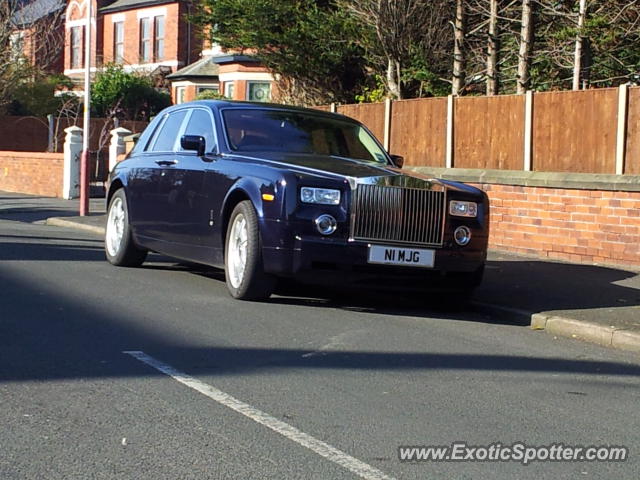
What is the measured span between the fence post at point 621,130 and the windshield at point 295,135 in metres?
3.88

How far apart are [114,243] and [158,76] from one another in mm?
34839

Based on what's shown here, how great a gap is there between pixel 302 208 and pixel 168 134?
10.6 ft

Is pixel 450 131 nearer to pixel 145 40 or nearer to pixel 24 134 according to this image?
pixel 24 134

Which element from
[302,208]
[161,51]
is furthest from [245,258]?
[161,51]

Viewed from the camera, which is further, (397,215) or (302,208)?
(397,215)

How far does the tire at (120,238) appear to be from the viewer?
1162 centimetres

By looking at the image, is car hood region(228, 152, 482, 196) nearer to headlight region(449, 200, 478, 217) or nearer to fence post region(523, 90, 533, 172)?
headlight region(449, 200, 478, 217)

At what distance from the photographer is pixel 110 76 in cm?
4306

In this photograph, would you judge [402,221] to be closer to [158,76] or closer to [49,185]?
[49,185]

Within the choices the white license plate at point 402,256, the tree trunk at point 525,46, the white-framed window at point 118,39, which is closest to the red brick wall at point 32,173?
the tree trunk at point 525,46

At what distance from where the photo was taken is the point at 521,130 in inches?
594

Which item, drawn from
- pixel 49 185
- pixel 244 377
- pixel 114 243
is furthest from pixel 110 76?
pixel 244 377

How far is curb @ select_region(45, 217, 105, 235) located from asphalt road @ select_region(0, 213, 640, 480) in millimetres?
7378

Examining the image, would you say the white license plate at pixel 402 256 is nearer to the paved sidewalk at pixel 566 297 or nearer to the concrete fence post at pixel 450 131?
the paved sidewalk at pixel 566 297
